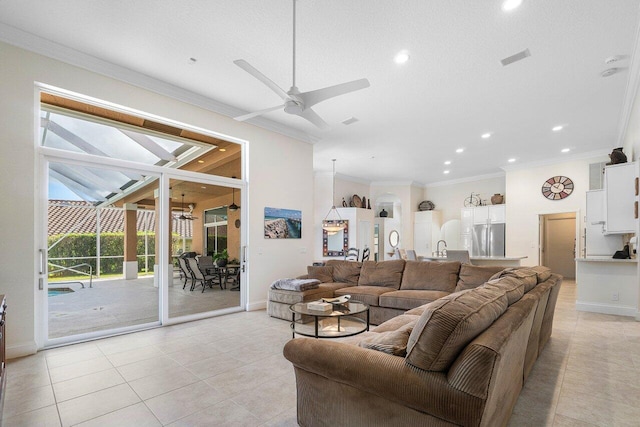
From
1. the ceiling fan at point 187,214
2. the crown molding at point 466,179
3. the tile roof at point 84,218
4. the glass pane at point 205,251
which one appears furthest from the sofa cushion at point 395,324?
the crown molding at point 466,179

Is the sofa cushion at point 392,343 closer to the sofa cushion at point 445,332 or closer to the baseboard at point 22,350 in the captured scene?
the sofa cushion at point 445,332

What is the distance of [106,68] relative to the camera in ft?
12.9

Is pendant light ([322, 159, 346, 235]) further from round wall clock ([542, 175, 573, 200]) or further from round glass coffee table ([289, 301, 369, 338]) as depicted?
round wall clock ([542, 175, 573, 200])

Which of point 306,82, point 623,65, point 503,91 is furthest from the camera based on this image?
point 503,91

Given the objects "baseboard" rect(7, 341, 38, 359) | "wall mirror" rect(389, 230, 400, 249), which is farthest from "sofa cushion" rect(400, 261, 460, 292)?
"wall mirror" rect(389, 230, 400, 249)

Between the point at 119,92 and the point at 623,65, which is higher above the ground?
the point at 623,65

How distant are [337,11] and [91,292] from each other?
585cm

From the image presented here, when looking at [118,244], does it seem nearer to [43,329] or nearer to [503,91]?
[43,329]

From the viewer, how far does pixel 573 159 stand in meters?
8.12

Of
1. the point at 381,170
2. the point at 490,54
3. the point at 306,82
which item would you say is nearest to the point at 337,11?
the point at 306,82

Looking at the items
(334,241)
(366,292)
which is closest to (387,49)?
(366,292)

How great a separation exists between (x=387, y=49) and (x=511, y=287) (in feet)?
9.21

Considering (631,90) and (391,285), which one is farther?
(391,285)

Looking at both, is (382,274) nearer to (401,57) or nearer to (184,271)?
(401,57)
